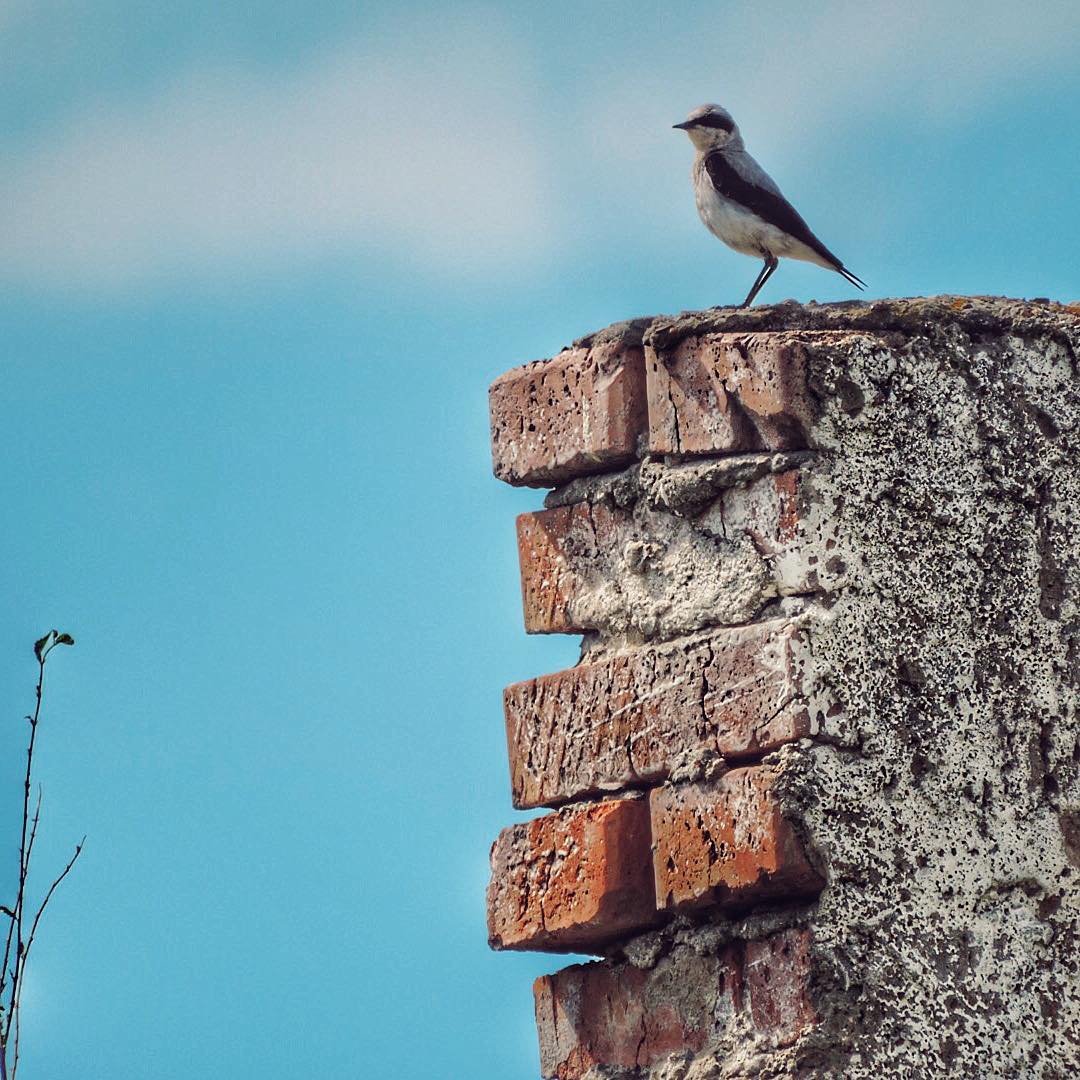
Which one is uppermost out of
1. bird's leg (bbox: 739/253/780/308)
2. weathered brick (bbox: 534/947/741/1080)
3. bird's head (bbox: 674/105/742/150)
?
bird's head (bbox: 674/105/742/150)

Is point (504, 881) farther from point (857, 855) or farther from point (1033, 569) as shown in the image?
point (1033, 569)

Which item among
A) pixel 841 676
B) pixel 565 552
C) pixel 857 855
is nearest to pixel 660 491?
pixel 565 552

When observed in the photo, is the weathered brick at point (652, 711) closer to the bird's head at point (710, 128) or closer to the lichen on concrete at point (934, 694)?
the lichen on concrete at point (934, 694)

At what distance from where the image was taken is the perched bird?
5.20 metres

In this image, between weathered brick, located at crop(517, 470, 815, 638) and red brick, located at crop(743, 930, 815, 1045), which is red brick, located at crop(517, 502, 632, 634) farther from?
red brick, located at crop(743, 930, 815, 1045)

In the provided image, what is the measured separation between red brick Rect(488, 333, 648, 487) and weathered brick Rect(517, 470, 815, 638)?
3.4 inches

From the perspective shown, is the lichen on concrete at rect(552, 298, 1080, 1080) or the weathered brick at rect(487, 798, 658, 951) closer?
the lichen on concrete at rect(552, 298, 1080, 1080)

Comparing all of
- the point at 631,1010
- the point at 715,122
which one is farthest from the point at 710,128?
the point at 631,1010

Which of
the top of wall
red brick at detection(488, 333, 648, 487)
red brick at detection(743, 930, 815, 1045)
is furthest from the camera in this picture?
red brick at detection(488, 333, 648, 487)

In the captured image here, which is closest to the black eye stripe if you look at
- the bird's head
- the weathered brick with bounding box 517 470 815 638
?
the bird's head

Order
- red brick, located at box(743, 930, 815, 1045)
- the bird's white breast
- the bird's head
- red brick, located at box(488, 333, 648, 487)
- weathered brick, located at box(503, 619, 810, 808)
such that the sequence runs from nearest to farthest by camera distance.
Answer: red brick, located at box(743, 930, 815, 1045), weathered brick, located at box(503, 619, 810, 808), red brick, located at box(488, 333, 648, 487), the bird's white breast, the bird's head

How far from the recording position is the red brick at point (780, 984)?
2.64 metres

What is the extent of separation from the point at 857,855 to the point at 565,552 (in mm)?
810

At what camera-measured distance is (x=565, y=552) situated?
3.19 meters
